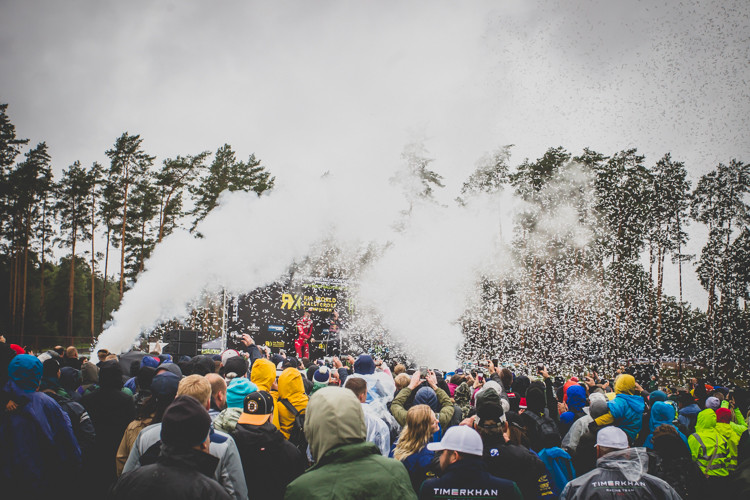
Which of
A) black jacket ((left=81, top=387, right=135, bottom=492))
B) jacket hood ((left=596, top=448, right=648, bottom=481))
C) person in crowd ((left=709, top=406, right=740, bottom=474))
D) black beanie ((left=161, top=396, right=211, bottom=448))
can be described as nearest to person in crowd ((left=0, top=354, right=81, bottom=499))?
black jacket ((left=81, top=387, right=135, bottom=492))

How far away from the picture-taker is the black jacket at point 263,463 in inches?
152

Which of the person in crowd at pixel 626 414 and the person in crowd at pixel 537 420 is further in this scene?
the person in crowd at pixel 626 414

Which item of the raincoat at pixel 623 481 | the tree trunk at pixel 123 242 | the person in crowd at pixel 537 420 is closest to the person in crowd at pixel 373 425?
the person in crowd at pixel 537 420

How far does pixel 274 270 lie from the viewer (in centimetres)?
2195

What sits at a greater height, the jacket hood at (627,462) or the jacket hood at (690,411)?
the jacket hood at (627,462)

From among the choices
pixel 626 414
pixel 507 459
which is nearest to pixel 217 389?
pixel 507 459

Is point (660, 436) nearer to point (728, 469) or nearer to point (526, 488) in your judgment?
point (526, 488)

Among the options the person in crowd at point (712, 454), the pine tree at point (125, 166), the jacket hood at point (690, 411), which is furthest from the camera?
the pine tree at point (125, 166)

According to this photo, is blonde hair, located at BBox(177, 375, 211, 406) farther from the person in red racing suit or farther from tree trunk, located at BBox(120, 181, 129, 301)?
tree trunk, located at BBox(120, 181, 129, 301)

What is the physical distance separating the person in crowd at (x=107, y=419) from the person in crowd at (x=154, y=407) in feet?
3.40

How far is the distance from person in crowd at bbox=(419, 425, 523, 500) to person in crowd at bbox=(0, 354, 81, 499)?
3.38 m

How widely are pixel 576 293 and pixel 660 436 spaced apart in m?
33.1

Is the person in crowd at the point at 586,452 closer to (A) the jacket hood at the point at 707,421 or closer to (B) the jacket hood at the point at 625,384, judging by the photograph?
(B) the jacket hood at the point at 625,384

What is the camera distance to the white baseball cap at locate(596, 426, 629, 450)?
335cm
